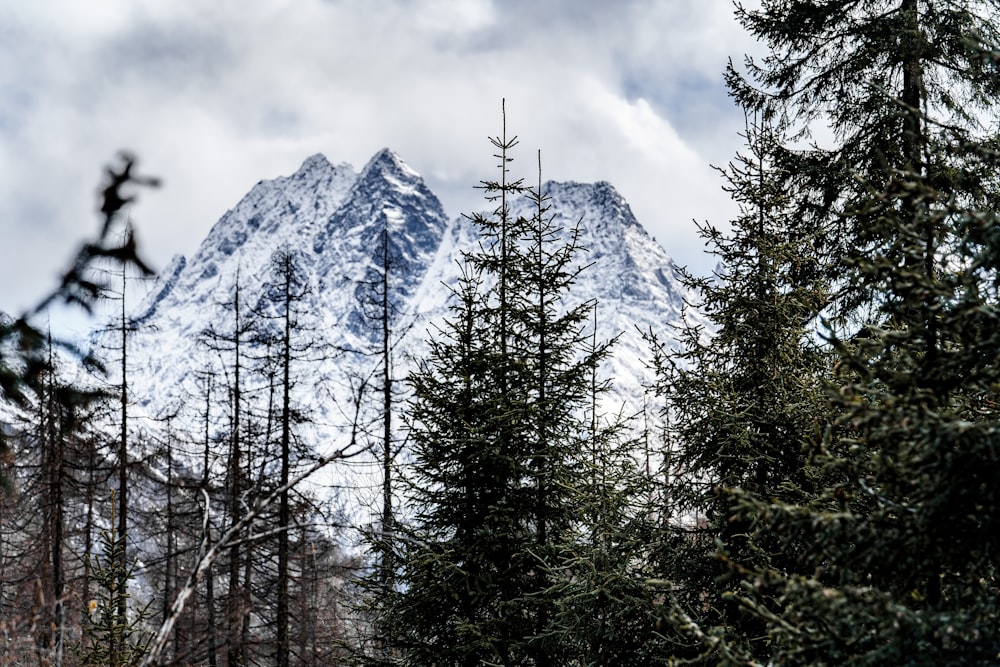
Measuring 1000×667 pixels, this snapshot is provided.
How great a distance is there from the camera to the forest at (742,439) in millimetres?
2744

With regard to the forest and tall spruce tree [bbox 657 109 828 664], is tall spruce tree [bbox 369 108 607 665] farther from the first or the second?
tall spruce tree [bbox 657 109 828 664]

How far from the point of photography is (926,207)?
312 centimetres

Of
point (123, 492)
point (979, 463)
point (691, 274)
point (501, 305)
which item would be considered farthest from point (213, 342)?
point (979, 463)

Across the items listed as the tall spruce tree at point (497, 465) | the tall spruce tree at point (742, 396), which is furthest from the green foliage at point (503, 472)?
the tall spruce tree at point (742, 396)

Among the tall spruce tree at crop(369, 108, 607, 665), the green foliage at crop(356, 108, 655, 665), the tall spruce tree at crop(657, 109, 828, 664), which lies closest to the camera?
the tall spruce tree at crop(657, 109, 828, 664)

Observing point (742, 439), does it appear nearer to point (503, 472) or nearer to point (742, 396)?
point (742, 396)

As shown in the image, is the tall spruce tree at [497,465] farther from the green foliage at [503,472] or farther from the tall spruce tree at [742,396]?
the tall spruce tree at [742,396]

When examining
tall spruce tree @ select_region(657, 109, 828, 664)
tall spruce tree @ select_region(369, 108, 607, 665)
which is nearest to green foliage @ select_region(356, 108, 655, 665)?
tall spruce tree @ select_region(369, 108, 607, 665)

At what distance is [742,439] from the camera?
6035mm

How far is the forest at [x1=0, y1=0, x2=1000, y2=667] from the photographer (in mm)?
2744

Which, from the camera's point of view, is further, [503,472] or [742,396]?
[503,472]

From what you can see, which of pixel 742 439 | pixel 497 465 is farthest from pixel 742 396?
pixel 497 465

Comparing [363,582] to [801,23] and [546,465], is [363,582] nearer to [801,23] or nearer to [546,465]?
[546,465]

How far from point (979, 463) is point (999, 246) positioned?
36.4 inches
